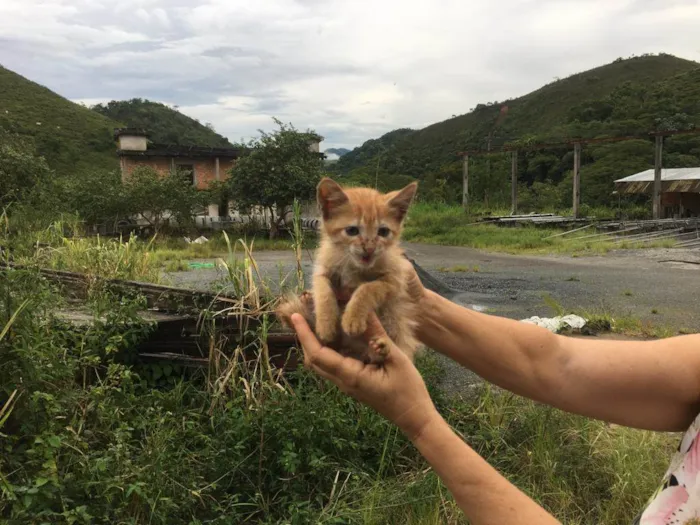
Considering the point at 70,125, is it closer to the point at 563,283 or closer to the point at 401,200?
the point at 563,283

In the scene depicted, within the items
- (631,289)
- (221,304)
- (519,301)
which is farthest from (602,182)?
(221,304)

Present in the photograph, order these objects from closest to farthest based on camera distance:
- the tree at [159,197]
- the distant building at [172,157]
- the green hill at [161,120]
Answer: the tree at [159,197] < the distant building at [172,157] < the green hill at [161,120]

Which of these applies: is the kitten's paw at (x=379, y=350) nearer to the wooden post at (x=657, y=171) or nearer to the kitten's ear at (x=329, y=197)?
the kitten's ear at (x=329, y=197)

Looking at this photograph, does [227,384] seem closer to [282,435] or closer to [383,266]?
[282,435]

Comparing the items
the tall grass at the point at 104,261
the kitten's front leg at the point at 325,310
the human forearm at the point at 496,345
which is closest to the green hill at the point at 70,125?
the tall grass at the point at 104,261

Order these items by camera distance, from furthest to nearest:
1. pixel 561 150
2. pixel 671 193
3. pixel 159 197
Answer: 1. pixel 561 150
2. pixel 671 193
3. pixel 159 197

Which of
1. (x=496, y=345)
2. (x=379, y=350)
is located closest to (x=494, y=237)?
(x=496, y=345)
